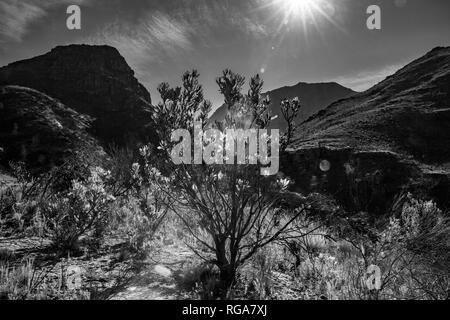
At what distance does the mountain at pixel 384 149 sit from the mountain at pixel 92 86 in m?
34.8

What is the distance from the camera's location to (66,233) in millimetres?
4984

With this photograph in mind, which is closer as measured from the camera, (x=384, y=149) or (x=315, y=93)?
(x=384, y=149)

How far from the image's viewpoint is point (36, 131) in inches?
1435

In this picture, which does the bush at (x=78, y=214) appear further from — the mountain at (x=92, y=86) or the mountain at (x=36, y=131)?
the mountain at (x=92, y=86)

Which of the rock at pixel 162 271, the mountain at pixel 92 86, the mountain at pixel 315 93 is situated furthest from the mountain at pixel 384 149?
the mountain at pixel 315 93

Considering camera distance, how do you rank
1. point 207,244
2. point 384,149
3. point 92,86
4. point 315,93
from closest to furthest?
point 207,244, point 384,149, point 92,86, point 315,93

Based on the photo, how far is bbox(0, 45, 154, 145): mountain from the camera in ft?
193

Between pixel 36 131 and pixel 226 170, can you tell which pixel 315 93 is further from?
pixel 226 170

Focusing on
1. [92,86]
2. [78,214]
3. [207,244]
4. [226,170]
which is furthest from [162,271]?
[92,86]

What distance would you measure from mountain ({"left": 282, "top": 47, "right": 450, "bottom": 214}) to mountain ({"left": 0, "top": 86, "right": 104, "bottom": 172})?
21033mm

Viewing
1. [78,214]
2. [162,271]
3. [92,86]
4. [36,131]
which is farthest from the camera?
[92,86]

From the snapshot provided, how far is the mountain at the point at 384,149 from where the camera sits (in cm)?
2170

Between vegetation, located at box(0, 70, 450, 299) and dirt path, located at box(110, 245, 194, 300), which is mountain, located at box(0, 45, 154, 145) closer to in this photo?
vegetation, located at box(0, 70, 450, 299)

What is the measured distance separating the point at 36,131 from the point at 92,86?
35.3 meters
